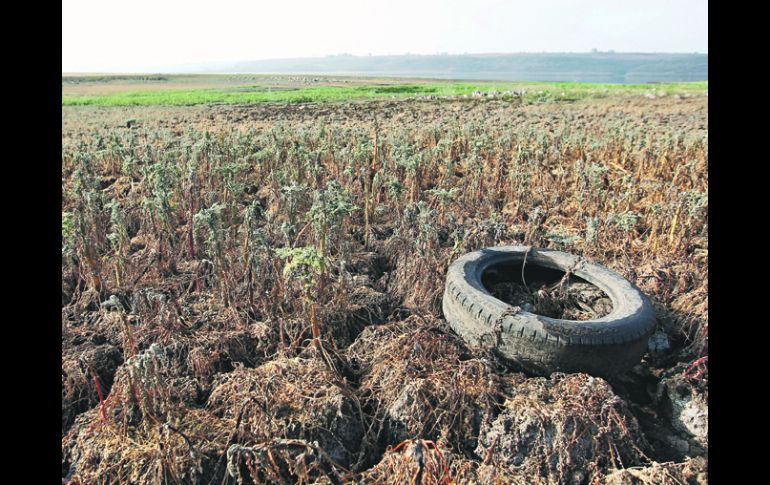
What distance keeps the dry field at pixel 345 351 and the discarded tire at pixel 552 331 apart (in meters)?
0.16

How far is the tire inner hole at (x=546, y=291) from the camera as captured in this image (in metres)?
4.75

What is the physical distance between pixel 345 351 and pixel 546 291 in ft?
7.72

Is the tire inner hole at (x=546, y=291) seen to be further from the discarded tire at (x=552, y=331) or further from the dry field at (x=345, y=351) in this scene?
the dry field at (x=345, y=351)

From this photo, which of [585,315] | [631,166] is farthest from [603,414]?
[631,166]

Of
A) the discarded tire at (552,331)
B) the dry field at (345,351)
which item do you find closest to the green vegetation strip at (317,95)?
the dry field at (345,351)

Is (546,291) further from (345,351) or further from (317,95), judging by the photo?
(317,95)

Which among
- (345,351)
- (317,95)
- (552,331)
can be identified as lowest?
(345,351)

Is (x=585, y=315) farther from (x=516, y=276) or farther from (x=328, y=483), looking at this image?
(x=328, y=483)

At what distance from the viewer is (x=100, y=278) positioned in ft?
16.2

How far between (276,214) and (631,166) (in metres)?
8.13

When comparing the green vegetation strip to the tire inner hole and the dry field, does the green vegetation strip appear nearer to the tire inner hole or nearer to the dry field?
the dry field

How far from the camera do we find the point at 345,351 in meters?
4.13

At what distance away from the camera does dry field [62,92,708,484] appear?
298cm

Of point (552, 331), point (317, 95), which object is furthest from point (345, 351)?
point (317, 95)
